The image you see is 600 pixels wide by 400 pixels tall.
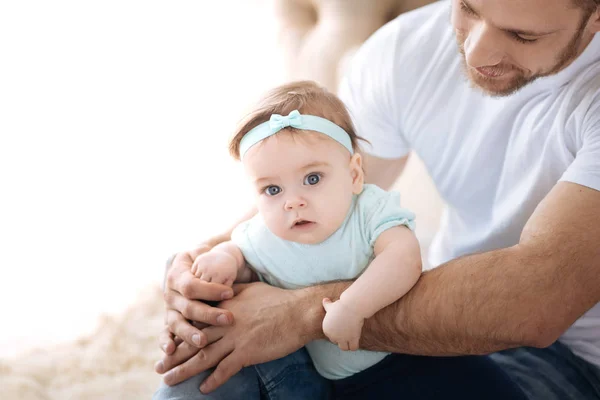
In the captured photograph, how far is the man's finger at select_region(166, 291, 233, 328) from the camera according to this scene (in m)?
1.22

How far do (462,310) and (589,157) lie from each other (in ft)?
1.12

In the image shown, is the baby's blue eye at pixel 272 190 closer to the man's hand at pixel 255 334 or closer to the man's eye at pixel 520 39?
the man's hand at pixel 255 334

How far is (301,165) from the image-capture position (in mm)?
1113

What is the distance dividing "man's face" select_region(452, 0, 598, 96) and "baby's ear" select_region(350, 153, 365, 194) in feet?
0.92

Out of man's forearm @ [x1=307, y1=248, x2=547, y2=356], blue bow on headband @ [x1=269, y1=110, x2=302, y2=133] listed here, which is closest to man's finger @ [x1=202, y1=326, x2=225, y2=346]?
man's forearm @ [x1=307, y1=248, x2=547, y2=356]

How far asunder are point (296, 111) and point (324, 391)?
0.51m

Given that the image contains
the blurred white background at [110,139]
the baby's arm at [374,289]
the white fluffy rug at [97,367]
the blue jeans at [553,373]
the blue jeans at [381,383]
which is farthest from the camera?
the blurred white background at [110,139]

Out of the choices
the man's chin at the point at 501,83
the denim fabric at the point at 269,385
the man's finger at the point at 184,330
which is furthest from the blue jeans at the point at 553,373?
the man's finger at the point at 184,330

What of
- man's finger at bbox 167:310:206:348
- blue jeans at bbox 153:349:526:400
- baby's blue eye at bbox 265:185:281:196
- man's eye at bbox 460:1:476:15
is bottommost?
blue jeans at bbox 153:349:526:400

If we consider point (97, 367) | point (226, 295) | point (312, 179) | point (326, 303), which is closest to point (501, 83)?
point (312, 179)

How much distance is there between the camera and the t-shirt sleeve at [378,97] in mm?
1552

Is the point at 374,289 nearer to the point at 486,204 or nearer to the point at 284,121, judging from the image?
the point at 284,121

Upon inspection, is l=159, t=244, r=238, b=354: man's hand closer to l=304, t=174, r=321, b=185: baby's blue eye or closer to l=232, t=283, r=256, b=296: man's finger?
l=232, t=283, r=256, b=296: man's finger

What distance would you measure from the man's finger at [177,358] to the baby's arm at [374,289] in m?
0.28
